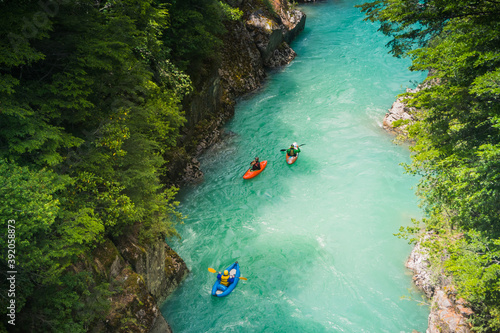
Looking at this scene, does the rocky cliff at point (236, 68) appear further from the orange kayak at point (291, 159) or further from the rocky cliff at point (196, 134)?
the orange kayak at point (291, 159)

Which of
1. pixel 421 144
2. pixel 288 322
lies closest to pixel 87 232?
pixel 288 322

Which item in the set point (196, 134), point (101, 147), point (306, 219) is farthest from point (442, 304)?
point (196, 134)

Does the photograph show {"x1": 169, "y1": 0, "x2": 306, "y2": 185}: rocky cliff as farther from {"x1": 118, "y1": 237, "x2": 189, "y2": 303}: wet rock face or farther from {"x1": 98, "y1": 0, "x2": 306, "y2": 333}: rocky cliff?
{"x1": 118, "y1": 237, "x2": 189, "y2": 303}: wet rock face

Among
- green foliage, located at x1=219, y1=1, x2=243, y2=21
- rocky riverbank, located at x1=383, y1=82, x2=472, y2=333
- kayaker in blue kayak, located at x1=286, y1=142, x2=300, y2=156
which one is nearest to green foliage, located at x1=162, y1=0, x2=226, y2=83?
green foliage, located at x1=219, y1=1, x2=243, y2=21

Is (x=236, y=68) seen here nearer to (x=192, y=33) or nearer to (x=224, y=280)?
(x=192, y=33)

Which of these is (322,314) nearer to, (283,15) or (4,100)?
(4,100)

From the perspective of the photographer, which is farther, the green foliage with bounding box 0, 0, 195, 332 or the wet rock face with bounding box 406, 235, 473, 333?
the wet rock face with bounding box 406, 235, 473, 333
